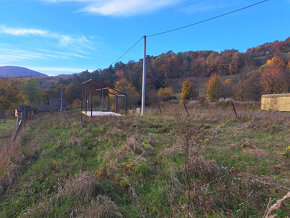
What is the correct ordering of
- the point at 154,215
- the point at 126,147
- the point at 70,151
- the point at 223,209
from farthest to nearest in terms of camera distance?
the point at 70,151
the point at 126,147
the point at 154,215
the point at 223,209

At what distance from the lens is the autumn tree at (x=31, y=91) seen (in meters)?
52.2

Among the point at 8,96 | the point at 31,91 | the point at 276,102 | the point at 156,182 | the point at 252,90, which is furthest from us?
the point at 31,91

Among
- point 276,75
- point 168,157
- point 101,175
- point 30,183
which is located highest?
point 276,75

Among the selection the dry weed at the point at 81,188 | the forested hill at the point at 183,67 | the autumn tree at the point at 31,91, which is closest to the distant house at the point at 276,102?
the dry weed at the point at 81,188

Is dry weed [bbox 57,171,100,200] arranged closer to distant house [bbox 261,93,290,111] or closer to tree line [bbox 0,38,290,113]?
distant house [bbox 261,93,290,111]

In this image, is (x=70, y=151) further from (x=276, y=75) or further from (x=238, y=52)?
(x=238, y=52)

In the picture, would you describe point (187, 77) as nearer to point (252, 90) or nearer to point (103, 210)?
point (252, 90)

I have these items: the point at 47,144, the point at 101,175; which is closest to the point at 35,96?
the point at 47,144

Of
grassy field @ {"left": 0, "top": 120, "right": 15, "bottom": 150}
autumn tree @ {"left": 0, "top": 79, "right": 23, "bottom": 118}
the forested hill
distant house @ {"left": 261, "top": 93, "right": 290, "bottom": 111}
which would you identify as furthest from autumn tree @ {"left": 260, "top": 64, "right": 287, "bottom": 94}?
autumn tree @ {"left": 0, "top": 79, "right": 23, "bottom": 118}

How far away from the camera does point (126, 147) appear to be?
4.67 m

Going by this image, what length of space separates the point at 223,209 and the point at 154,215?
894mm

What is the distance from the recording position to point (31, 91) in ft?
173

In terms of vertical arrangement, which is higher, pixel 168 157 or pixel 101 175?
pixel 168 157

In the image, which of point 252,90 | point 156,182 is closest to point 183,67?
point 252,90
